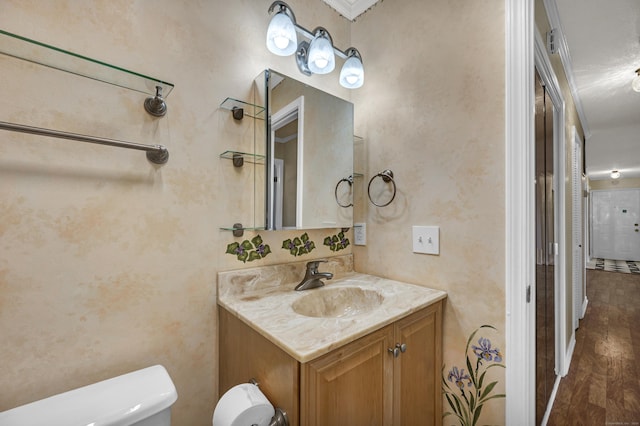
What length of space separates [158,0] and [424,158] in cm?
127

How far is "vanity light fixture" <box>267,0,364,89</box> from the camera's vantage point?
3.99 feet

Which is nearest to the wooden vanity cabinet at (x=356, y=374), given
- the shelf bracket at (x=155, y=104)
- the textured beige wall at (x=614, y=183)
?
the shelf bracket at (x=155, y=104)

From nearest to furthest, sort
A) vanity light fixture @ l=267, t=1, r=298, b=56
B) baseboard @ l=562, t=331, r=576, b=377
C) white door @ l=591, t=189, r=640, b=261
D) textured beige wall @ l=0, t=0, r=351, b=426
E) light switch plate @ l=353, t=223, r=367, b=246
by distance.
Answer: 1. textured beige wall @ l=0, t=0, r=351, b=426
2. vanity light fixture @ l=267, t=1, r=298, b=56
3. light switch plate @ l=353, t=223, r=367, b=246
4. baseboard @ l=562, t=331, r=576, b=377
5. white door @ l=591, t=189, r=640, b=261

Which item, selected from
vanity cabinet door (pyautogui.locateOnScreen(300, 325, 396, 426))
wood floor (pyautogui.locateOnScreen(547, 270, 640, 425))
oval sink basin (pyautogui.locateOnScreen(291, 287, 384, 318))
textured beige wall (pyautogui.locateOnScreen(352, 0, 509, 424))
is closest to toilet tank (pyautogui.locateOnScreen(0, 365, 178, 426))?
vanity cabinet door (pyautogui.locateOnScreen(300, 325, 396, 426))

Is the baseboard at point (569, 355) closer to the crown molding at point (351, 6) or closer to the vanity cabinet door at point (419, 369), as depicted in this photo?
the vanity cabinet door at point (419, 369)

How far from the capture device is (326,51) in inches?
53.7

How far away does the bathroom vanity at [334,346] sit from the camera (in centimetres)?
75

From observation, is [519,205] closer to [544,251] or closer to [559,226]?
[544,251]

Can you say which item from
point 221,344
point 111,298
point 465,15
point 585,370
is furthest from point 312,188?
point 585,370

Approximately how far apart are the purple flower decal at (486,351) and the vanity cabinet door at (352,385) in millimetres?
460

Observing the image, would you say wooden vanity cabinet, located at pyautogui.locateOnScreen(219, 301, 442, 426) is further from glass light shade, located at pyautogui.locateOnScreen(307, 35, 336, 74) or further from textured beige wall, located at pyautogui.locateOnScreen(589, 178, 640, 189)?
textured beige wall, located at pyautogui.locateOnScreen(589, 178, 640, 189)

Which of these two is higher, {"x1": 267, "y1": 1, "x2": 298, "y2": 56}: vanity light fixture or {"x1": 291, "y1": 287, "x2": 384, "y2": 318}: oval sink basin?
{"x1": 267, "y1": 1, "x2": 298, "y2": 56}: vanity light fixture

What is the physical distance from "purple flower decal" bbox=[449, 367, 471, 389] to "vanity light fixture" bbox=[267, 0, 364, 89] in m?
1.52

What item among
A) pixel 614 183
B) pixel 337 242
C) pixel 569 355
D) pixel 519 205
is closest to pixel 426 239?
pixel 519 205
